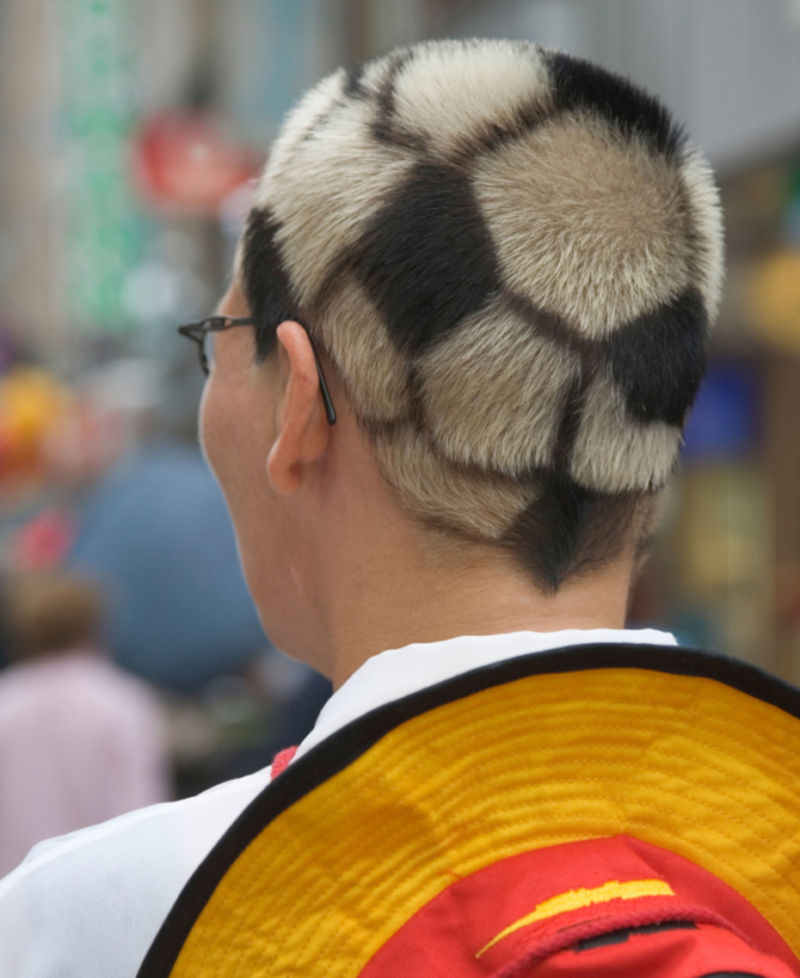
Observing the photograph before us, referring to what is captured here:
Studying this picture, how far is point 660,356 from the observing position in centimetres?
103

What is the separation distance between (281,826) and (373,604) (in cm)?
25

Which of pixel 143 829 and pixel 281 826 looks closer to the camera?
pixel 281 826

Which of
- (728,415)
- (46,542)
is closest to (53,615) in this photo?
(46,542)

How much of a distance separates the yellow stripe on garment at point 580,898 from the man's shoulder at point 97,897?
264 millimetres

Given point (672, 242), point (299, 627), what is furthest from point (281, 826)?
point (672, 242)

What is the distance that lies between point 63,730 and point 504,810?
2877 millimetres

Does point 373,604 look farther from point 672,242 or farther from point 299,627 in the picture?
point 672,242

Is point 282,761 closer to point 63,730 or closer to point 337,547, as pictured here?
point 337,547

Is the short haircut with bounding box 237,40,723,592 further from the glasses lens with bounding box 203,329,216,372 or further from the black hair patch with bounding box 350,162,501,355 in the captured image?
the glasses lens with bounding box 203,329,216,372

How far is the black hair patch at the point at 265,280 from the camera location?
1067 mm

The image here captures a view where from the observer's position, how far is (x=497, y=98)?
1.04m

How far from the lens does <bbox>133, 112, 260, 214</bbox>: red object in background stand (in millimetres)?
8281

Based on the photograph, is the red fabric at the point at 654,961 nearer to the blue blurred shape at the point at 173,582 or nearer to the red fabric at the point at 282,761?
the red fabric at the point at 282,761

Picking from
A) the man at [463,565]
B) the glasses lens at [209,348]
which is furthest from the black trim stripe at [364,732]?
the glasses lens at [209,348]
